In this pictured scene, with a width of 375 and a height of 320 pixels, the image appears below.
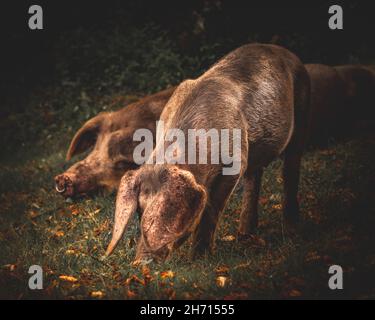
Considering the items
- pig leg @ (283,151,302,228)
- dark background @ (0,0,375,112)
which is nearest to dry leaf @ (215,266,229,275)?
pig leg @ (283,151,302,228)

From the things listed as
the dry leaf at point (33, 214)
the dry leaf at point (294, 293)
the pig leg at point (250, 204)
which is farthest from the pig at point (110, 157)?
the dry leaf at point (294, 293)

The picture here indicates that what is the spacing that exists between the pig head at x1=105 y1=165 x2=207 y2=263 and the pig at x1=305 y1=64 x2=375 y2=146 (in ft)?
13.5

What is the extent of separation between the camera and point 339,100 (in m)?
8.48

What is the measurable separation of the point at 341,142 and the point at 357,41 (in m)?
3.57

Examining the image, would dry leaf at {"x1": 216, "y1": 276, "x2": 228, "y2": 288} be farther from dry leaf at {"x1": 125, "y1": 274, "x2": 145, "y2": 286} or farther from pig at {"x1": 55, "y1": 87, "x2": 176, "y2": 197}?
pig at {"x1": 55, "y1": 87, "x2": 176, "y2": 197}

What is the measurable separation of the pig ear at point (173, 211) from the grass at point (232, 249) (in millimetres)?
502

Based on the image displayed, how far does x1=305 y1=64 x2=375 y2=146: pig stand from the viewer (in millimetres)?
8250

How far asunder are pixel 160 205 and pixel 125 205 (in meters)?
0.31

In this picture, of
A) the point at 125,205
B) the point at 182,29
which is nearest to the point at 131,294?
the point at 125,205

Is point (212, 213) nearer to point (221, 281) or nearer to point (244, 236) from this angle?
point (221, 281)

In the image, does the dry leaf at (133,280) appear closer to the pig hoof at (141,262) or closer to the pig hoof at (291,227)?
the pig hoof at (141,262)

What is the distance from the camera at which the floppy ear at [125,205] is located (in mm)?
4297
